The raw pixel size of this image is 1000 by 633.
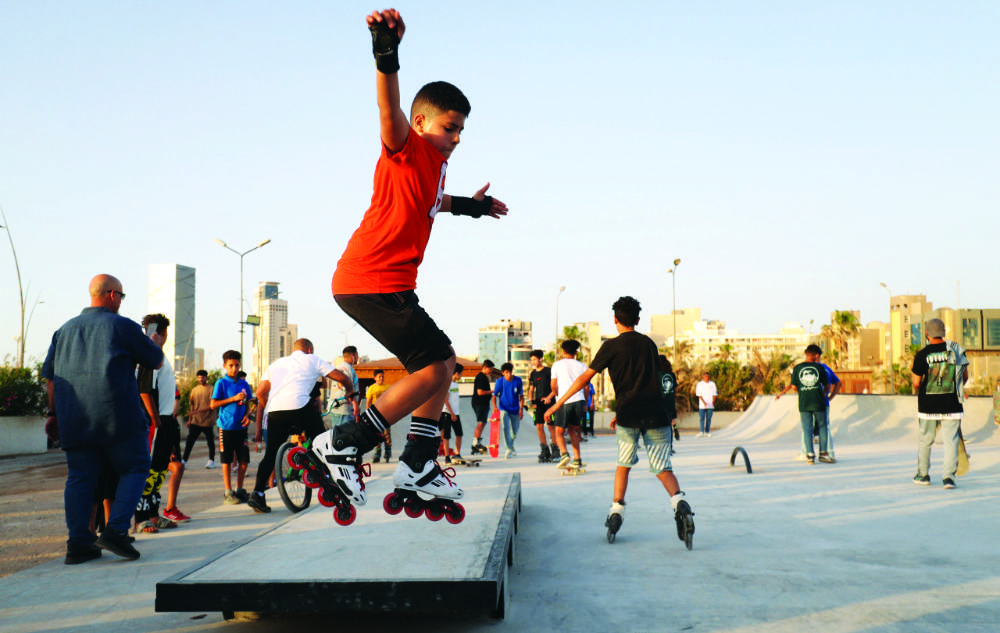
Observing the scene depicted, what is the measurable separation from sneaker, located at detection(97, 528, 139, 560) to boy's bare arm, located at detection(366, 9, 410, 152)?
13.8 ft

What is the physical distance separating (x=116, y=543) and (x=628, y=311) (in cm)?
461

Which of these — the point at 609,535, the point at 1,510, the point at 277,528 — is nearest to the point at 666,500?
the point at 609,535

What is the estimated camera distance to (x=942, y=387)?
31.0 feet

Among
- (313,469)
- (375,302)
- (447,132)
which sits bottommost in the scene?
(313,469)

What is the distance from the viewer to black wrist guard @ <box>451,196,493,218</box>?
457 centimetres

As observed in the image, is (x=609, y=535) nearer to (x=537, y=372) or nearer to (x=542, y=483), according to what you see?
(x=542, y=483)

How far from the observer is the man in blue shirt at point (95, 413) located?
5723 millimetres

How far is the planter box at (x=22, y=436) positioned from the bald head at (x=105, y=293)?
14835 mm

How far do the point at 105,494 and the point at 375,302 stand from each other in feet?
14.1

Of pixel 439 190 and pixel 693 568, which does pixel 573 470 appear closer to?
pixel 693 568

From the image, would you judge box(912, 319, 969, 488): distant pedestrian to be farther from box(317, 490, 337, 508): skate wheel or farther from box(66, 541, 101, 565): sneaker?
box(66, 541, 101, 565): sneaker

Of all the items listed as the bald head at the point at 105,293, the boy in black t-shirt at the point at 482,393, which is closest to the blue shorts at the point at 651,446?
the bald head at the point at 105,293

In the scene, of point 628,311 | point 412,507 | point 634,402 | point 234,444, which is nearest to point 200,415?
point 234,444

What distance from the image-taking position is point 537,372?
14.9 metres
